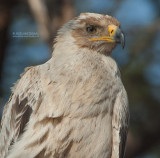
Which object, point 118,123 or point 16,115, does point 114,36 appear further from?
point 16,115

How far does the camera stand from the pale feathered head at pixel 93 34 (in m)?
4.93

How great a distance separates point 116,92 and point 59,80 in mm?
614

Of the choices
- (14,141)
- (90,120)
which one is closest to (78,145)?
(90,120)

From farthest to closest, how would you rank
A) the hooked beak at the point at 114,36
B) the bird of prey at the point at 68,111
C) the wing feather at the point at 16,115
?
the hooked beak at the point at 114,36 < the wing feather at the point at 16,115 < the bird of prey at the point at 68,111

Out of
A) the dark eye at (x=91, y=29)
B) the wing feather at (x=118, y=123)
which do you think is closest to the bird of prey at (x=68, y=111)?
the wing feather at (x=118, y=123)

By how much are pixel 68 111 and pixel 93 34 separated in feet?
3.70

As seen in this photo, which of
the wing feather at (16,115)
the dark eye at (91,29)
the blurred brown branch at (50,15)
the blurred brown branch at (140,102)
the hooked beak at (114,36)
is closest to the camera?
the wing feather at (16,115)

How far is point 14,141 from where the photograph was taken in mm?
4480

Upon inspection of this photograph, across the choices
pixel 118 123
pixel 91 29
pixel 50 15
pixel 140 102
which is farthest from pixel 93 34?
pixel 140 102

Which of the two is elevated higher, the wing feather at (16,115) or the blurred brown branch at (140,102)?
the wing feather at (16,115)

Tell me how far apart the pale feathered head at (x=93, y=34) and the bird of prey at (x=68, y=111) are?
0.35 feet

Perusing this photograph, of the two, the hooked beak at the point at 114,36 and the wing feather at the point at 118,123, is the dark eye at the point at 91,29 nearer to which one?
the hooked beak at the point at 114,36

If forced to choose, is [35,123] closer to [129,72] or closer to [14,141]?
[14,141]

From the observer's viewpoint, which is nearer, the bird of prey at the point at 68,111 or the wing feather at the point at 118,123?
the bird of prey at the point at 68,111
